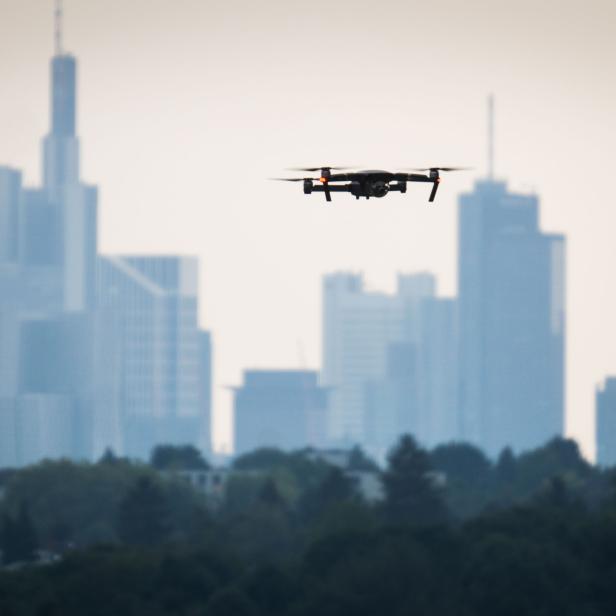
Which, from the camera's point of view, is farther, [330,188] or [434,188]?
[330,188]

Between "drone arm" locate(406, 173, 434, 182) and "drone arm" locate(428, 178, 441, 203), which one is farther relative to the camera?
"drone arm" locate(406, 173, 434, 182)

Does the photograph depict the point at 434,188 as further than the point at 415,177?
No

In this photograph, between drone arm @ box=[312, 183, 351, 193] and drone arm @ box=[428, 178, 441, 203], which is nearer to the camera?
drone arm @ box=[428, 178, 441, 203]

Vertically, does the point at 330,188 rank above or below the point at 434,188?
above

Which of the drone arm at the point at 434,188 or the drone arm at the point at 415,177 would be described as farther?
the drone arm at the point at 415,177

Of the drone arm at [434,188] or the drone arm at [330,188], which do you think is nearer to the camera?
the drone arm at [434,188]
